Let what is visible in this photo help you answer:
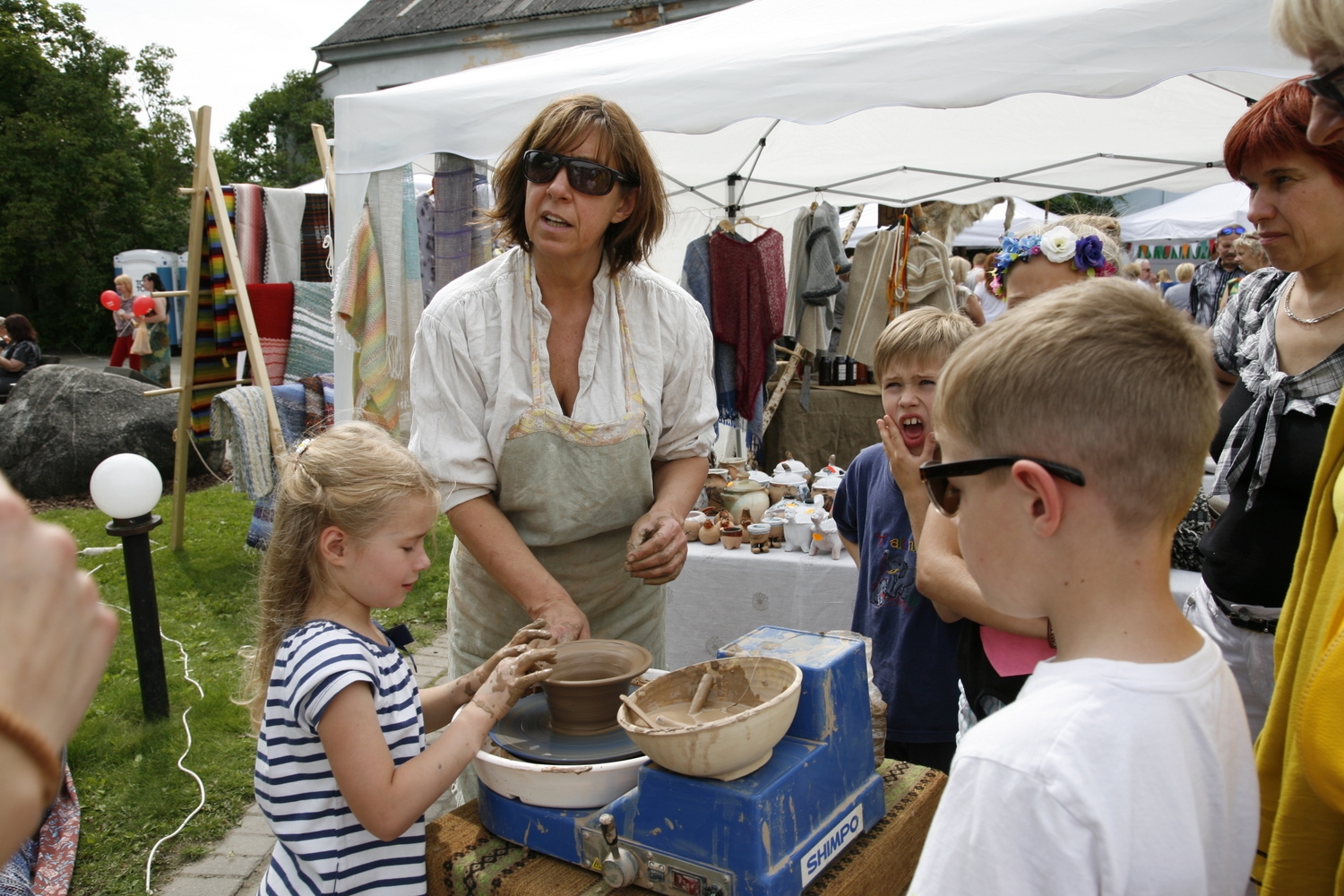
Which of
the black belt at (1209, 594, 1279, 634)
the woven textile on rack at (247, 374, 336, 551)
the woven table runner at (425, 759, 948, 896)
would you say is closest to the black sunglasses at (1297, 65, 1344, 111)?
the black belt at (1209, 594, 1279, 634)

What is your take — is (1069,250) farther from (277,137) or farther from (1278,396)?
(277,137)

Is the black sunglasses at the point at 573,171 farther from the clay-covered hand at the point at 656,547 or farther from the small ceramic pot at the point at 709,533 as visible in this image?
the small ceramic pot at the point at 709,533

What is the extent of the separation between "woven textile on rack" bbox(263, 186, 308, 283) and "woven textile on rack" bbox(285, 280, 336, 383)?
30 cm

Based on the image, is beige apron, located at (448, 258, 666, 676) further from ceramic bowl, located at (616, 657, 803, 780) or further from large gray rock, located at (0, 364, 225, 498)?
large gray rock, located at (0, 364, 225, 498)

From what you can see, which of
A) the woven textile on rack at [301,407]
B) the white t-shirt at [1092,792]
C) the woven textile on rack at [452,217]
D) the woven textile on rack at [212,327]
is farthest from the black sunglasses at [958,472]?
the woven textile on rack at [212,327]

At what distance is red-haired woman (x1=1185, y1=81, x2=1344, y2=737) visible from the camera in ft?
5.84

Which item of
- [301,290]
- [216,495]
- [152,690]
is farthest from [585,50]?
[216,495]

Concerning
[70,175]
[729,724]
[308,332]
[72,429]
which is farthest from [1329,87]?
[70,175]

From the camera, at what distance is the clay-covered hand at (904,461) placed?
76.5 inches

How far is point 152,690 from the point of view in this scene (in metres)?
3.71

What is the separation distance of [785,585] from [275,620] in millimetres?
2261

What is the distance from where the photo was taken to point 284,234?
18.4 ft

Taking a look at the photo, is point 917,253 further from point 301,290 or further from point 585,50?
point 301,290

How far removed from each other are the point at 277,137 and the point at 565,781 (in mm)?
32660
